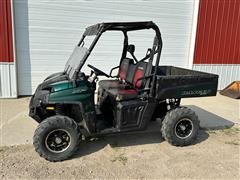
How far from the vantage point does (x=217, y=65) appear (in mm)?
8703

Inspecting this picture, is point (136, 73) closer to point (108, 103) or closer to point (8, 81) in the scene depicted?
point (108, 103)

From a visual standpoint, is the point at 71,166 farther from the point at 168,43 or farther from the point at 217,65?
the point at 217,65

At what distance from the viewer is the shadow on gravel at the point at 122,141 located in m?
3.93

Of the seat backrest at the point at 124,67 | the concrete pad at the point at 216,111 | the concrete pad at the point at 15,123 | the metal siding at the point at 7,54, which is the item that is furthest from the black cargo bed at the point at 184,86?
the metal siding at the point at 7,54

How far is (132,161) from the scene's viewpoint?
11.9ft

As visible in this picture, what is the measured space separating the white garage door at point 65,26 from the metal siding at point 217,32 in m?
0.54

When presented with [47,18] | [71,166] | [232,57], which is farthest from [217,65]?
[71,166]

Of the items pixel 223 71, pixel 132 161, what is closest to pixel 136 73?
pixel 132 161

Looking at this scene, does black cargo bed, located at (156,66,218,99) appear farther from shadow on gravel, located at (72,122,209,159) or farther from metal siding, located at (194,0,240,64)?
metal siding, located at (194,0,240,64)

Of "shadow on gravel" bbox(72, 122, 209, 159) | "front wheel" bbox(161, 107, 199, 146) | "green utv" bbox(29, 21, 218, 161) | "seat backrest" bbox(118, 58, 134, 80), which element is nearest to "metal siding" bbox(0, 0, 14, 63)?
"green utv" bbox(29, 21, 218, 161)

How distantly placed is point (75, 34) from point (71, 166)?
15.3 ft

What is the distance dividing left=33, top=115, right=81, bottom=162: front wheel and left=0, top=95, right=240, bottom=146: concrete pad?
84 cm

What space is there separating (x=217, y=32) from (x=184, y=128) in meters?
5.32

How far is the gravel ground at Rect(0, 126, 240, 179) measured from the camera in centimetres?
328
